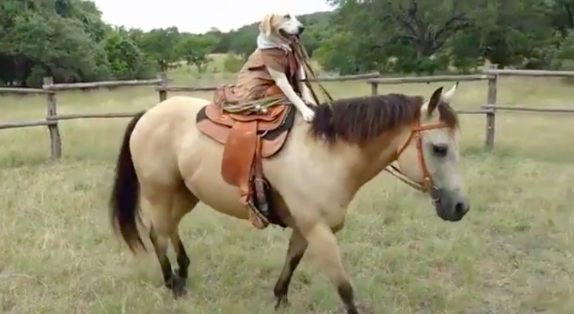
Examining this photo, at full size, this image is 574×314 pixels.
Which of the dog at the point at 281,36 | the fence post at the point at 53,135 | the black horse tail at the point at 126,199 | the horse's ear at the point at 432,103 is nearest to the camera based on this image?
the horse's ear at the point at 432,103

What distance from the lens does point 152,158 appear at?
166 inches

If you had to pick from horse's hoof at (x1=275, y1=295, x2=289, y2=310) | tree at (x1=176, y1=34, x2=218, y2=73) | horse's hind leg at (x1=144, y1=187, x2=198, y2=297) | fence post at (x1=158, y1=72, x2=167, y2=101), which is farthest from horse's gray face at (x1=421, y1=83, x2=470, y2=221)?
tree at (x1=176, y1=34, x2=218, y2=73)

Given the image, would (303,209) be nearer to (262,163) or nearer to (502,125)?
(262,163)

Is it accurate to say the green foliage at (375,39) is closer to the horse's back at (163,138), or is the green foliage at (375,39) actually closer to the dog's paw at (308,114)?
the horse's back at (163,138)

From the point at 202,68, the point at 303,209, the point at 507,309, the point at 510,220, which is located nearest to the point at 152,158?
the point at 303,209

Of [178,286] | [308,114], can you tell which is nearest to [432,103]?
[308,114]

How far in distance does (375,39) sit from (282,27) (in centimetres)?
2578

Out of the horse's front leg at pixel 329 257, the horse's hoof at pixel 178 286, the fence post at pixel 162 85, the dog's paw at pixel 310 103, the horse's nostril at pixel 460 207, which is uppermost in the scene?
the dog's paw at pixel 310 103

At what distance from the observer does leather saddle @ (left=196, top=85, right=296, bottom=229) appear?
371cm

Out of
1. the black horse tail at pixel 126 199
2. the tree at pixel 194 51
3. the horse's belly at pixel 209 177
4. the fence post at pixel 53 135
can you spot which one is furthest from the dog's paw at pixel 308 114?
the tree at pixel 194 51

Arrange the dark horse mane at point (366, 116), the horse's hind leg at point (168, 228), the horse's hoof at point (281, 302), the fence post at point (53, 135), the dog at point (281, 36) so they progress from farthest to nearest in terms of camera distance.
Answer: the fence post at point (53, 135) → the horse's hind leg at point (168, 228) → the horse's hoof at point (281, 302) → the dog at point (281, 36) → the dark horse mane at point (366, 116)

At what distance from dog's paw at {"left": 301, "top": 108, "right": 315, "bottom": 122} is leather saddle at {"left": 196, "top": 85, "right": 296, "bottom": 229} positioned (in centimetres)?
10

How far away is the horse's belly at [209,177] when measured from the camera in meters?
3.90

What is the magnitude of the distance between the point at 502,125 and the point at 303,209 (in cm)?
976
